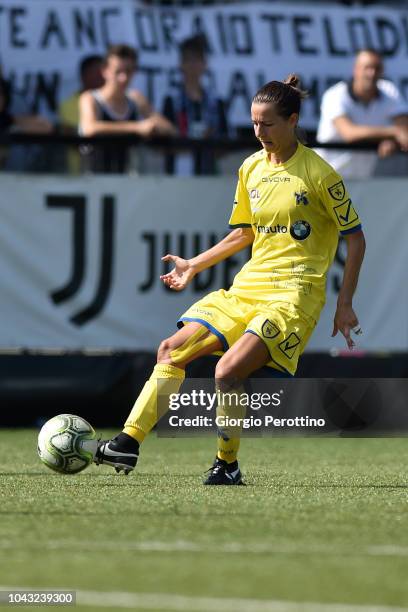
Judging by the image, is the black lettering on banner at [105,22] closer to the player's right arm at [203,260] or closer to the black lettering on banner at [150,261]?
the black lettering on banner at [150,261]

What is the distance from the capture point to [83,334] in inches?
440

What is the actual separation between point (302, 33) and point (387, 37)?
974mm

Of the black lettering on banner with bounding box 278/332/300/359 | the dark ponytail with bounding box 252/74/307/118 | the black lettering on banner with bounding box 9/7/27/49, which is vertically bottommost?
the black lettering on banner with bounding box 278/332/300/359

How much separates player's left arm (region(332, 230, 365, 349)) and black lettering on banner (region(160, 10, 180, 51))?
22.0 feet

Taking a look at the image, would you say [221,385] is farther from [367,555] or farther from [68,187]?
[68,187]

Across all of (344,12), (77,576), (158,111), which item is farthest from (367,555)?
(344,12)

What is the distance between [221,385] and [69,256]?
14.1ft

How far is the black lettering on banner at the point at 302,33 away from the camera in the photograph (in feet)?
46.5

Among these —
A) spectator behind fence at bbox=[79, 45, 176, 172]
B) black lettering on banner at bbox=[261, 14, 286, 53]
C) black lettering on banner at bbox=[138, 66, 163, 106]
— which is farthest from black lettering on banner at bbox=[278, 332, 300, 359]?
black lettering on banner at bbox=[261, 14, 286, 53]

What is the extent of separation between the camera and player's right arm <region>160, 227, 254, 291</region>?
295 inches

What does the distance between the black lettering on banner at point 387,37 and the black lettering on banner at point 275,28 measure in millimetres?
1078

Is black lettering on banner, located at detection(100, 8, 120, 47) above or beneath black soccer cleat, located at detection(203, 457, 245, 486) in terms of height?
above

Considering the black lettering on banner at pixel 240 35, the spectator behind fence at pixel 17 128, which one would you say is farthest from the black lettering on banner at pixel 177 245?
the black lettering on banner at pixel 240 35

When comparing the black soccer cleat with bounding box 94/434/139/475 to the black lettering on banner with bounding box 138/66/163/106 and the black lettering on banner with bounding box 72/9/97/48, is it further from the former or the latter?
the black lettering on banner with bounding box 72/9/97/48
